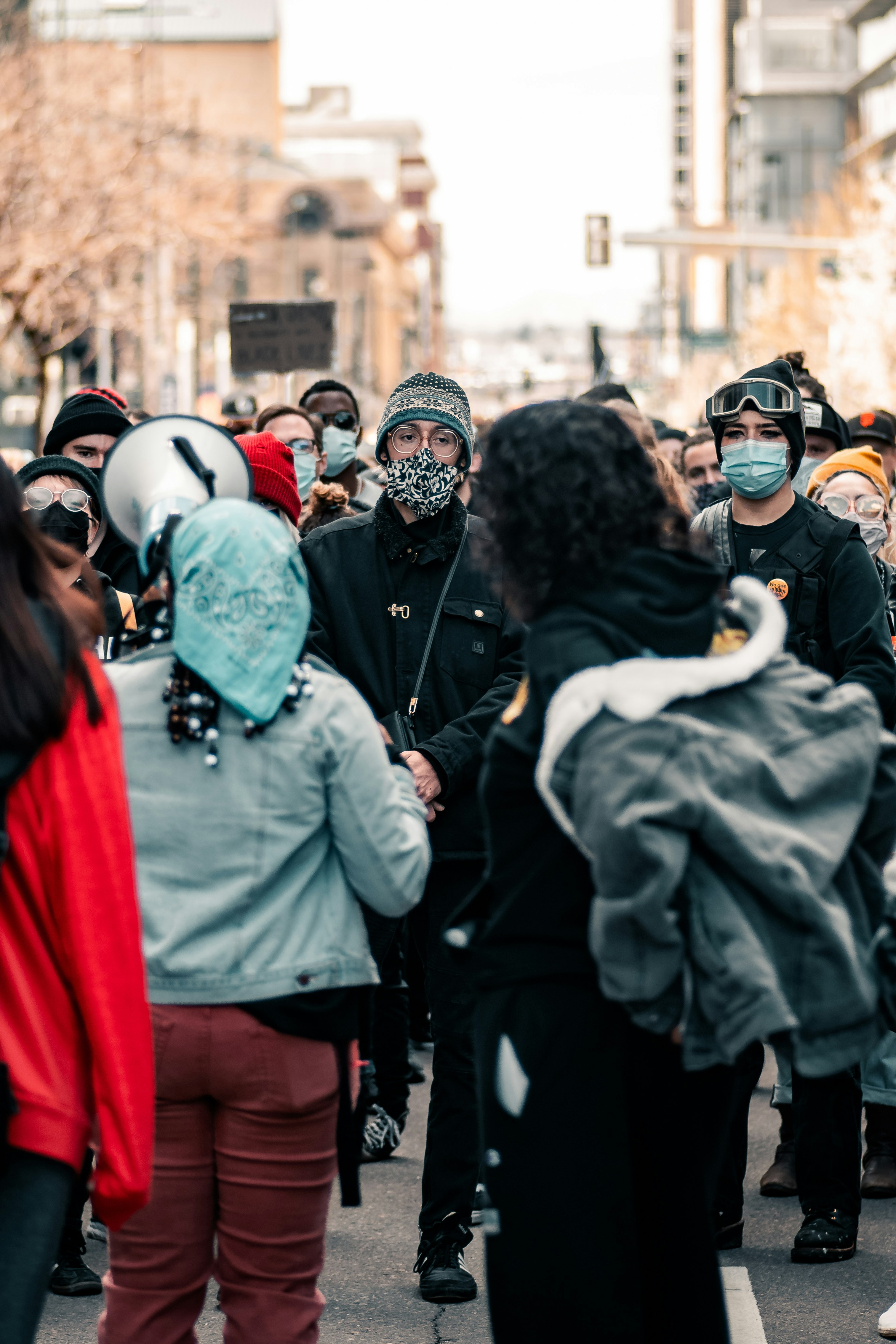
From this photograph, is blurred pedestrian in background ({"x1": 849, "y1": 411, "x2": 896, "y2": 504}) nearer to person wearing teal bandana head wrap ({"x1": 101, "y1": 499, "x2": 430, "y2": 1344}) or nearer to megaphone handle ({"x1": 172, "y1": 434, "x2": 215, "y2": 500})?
megaphone handle ({"x1": 172, "y1": 434, "x2": 215, "y2": 500})

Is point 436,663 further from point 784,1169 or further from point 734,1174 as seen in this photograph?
point 784,1169

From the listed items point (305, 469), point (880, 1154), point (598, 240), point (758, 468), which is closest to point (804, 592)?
point (758, 468)

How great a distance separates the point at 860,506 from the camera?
6531 mm

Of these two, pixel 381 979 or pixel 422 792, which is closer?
pixel 422 792

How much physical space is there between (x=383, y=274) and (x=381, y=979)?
12279 cm

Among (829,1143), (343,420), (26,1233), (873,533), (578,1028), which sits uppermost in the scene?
(343,420)

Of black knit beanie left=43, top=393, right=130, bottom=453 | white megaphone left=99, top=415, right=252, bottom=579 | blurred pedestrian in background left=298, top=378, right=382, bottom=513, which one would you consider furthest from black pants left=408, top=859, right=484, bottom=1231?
blurred pedestrian in background left=298, top=378, right=382, bottom=513

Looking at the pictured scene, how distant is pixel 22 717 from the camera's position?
255 cm

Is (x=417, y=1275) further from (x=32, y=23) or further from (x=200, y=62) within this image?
(x=200, y=62)

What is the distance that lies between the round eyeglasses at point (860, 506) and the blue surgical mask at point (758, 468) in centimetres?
134

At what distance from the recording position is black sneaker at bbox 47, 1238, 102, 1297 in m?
4.67

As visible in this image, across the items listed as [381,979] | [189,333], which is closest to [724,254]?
[189,333]

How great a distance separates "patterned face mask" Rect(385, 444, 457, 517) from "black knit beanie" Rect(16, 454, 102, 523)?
121cm

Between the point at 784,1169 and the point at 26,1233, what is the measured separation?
3.43 meters
